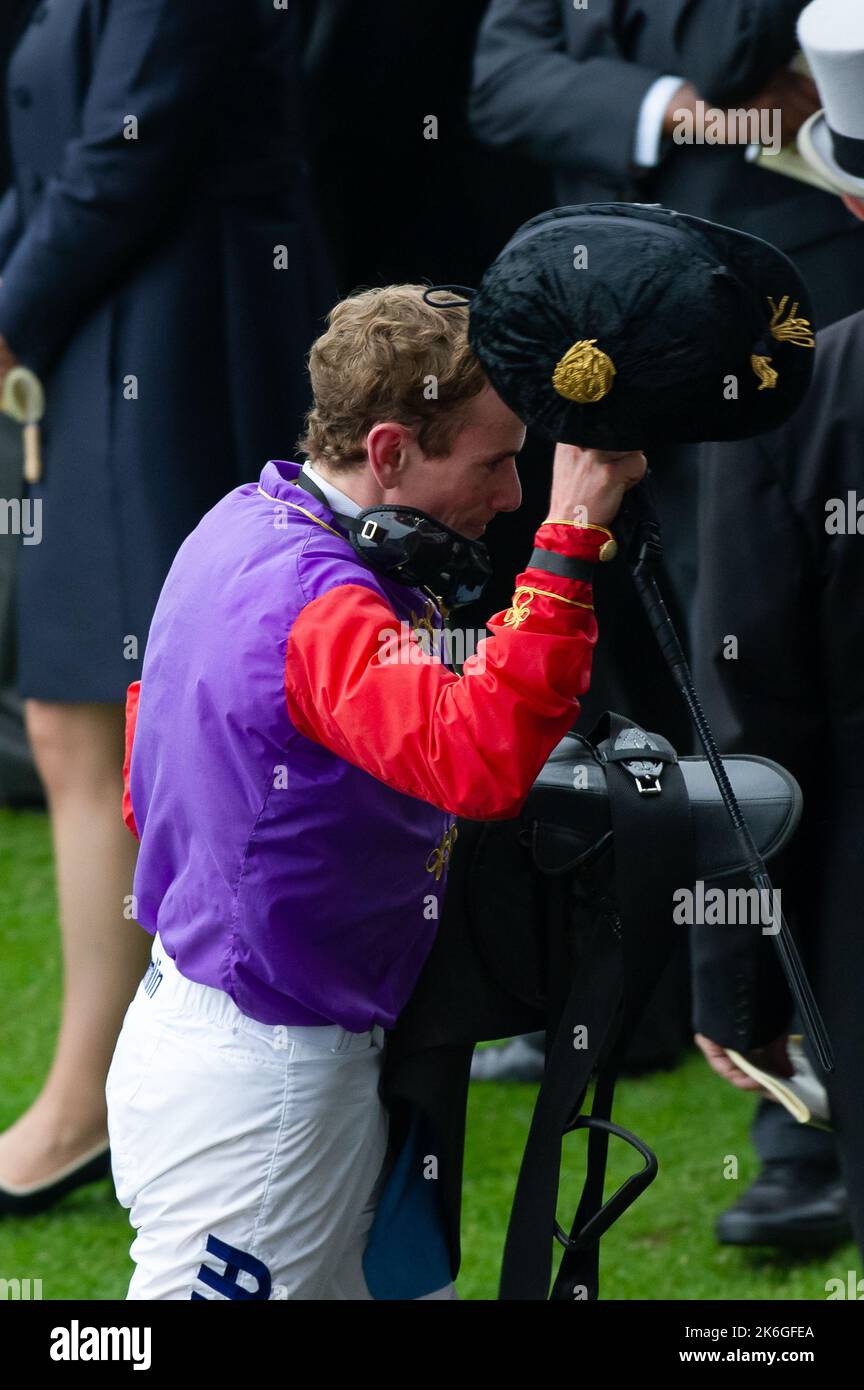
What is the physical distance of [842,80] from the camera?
7.72 feet

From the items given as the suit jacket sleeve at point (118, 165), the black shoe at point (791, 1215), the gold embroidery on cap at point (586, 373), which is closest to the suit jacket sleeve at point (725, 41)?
the suit jacket sleeve at point (118, 165)

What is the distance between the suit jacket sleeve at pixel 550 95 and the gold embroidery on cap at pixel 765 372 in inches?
63.7

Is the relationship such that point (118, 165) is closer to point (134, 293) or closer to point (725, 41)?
point (134, 293)

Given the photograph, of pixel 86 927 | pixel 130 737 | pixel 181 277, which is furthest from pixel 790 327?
pixel 86 927

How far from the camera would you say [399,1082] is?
2037 millimetres

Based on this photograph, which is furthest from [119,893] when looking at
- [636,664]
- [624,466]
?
[624,466]

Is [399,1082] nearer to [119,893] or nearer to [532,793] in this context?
[532,793]

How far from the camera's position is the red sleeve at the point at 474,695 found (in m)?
1.71

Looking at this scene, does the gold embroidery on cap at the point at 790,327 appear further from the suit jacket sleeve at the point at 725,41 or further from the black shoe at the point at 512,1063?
the black shoe at the point at 512,1063

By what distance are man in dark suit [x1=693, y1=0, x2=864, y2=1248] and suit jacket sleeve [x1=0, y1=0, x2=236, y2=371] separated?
1.12 meters

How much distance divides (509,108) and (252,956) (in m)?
2.11

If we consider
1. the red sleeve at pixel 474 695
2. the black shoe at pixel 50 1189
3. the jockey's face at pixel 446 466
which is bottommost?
the black shoe at pixel 50 1189

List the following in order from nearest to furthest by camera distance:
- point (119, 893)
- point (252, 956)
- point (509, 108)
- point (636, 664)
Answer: point (252, 956) → point (119, 893) → point (509, 108) → point (636, 664)
